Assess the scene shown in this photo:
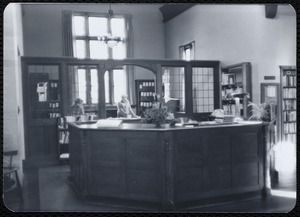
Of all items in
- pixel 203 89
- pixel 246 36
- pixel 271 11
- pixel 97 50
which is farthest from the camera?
pixel 97 50

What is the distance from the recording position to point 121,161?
4730 millimetres

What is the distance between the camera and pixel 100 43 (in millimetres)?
12516

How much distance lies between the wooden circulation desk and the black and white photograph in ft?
0.05

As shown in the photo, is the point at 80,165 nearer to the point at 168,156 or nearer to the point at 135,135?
the point at 135,135

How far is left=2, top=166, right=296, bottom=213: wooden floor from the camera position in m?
4.57

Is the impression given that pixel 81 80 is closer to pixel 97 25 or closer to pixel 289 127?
pixel 97 25

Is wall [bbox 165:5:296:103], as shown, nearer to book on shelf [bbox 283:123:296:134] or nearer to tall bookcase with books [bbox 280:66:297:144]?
tall bookcase with books [bbox 280:66:297:144]

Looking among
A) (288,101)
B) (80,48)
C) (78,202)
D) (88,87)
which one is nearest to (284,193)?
(78,202)

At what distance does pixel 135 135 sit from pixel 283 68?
5.00m

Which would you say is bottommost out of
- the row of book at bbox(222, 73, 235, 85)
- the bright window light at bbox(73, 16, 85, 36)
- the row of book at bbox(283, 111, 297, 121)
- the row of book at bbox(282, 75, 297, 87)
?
the row of book at bbox(283, 111, 297, 121)

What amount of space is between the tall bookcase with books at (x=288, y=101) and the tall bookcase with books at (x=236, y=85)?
78 centimetres

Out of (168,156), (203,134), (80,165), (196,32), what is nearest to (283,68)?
(196,32)

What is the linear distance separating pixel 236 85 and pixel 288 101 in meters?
1.36

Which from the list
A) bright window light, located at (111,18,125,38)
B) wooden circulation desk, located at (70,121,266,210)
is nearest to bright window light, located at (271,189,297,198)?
wooden circulation desk, located at (70,121,266,210)
